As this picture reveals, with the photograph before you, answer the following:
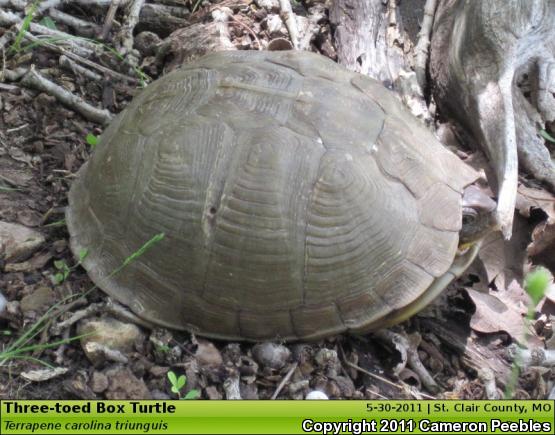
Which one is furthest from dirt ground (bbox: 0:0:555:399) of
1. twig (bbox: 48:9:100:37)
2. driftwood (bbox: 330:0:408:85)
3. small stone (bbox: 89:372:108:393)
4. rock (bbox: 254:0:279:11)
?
rock (bbox: 254:0:279:11)

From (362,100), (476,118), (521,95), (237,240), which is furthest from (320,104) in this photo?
(521,95)

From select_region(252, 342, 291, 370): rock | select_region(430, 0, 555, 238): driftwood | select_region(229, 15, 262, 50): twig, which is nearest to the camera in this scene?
select_region(252, 342, 291, 370): rock

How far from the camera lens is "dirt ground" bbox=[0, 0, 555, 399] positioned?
8.51 ft

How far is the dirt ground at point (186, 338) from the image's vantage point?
259cm

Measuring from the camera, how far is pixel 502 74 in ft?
11.2

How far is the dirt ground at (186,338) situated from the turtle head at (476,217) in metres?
0.31

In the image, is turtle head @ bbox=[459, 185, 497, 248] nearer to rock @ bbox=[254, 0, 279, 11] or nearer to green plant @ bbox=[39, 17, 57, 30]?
rock @ bbox=[254, 0, 279, 11]

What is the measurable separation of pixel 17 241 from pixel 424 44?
264 centimetres

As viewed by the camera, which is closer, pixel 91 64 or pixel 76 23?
pixel 91 64

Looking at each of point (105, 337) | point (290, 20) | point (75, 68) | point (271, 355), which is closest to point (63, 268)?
point (105, 337)

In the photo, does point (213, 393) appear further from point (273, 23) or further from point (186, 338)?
point (273, 23)

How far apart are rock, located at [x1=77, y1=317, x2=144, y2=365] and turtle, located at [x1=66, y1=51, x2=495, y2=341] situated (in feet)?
0.31

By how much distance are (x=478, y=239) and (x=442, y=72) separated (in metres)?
1.26

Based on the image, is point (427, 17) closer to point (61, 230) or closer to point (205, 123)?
point (205, 123)
